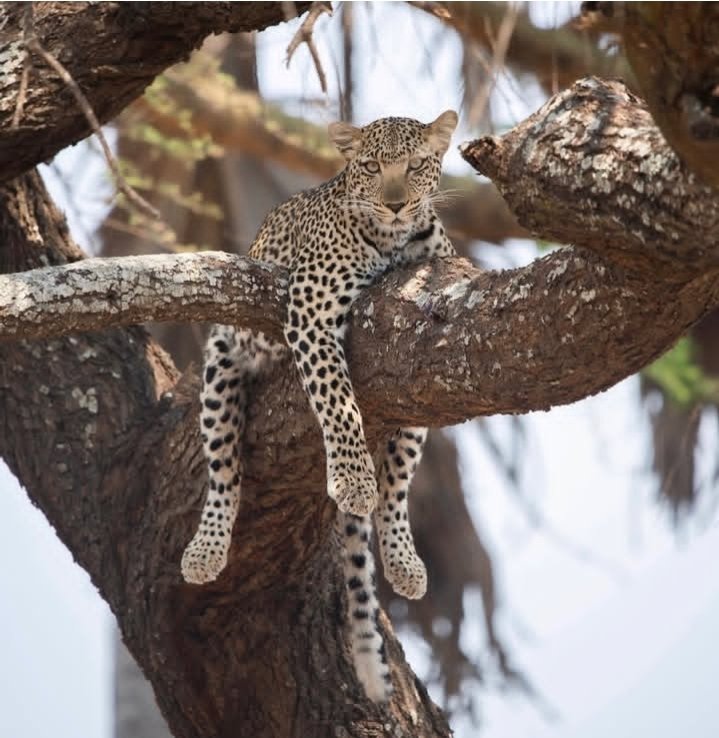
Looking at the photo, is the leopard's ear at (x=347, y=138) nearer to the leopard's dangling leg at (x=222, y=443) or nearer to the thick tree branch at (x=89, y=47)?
the thick tree branch at (x=89, y=47)

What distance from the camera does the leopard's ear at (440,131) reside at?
273 inches

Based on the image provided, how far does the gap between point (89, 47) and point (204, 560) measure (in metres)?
2.22

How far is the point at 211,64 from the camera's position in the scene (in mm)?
10805

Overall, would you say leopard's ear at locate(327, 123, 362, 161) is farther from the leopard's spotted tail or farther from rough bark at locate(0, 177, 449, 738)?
the leopard's spotted tail

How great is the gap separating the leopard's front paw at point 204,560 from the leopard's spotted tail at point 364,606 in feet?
2.27

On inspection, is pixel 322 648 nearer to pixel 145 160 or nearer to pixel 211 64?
pixel 211 64

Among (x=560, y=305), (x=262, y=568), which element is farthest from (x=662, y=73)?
(x=262, y=568)

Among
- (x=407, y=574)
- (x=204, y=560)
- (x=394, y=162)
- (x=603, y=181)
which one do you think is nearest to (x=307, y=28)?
(x=603, y=181)

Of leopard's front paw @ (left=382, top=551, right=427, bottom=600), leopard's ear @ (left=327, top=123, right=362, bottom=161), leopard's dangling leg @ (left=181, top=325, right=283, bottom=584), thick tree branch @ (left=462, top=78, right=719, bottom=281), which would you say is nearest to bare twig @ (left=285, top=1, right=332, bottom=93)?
thick tree branch @ (left=462, top=78, right=719, bottom=281)

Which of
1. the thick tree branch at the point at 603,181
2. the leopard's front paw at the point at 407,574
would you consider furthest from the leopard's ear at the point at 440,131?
the thick tree branch at the point at 603,181

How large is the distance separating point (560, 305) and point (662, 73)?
6.19ft

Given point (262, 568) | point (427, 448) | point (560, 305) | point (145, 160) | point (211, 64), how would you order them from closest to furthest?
point (560, 305) < point (262, 568) < point (211, 64) < point (145, 160) < point (427, 448)

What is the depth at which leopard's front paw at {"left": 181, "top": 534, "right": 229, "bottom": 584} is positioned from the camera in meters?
6.93

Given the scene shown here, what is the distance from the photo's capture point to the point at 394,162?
6766 millimetres
